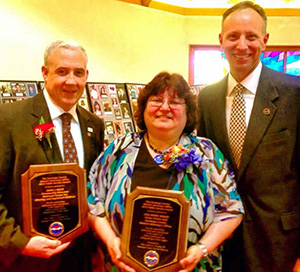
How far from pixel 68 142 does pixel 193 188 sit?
781 millimetres

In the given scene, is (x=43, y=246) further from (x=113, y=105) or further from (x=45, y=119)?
(x=113, y=105)

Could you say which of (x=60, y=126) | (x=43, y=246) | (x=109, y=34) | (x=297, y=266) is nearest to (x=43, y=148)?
(x=60, y=126)

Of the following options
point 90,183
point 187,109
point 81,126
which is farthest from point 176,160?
point 81,126

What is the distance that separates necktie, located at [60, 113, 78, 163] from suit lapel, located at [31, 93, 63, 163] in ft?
0.19

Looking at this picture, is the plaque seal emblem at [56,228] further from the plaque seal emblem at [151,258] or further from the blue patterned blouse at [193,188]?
the plaque seal emblem at [151,258]

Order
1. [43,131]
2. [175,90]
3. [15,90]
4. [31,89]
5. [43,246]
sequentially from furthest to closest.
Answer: [31,89], [15,90], [43,131], [175,90], [43,246]

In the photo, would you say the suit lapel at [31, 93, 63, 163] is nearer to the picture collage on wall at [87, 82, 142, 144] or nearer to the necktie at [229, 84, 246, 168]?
the necktie at [229, 84, 246, 168]

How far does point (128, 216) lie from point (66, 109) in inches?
32.9

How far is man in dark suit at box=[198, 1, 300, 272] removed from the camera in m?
1.69

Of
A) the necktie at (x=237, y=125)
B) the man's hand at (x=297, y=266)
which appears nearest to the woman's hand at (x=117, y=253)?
the necktie at (x=237, y=125)

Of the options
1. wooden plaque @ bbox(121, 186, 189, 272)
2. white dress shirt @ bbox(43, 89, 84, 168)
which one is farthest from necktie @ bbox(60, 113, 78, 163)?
wooden plaque @ bbox(121, 186, 189, 272)

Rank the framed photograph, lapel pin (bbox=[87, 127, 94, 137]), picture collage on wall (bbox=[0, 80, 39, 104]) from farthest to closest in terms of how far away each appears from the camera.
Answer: the framed photograph, picture collage on wall (bbox=[0, 80, 39, 104]), lapel pin (bbox=[87, 127, 94, 137])

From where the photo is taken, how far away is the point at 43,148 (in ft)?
5.62

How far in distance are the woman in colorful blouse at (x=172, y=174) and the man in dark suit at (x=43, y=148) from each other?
0.87 ft
